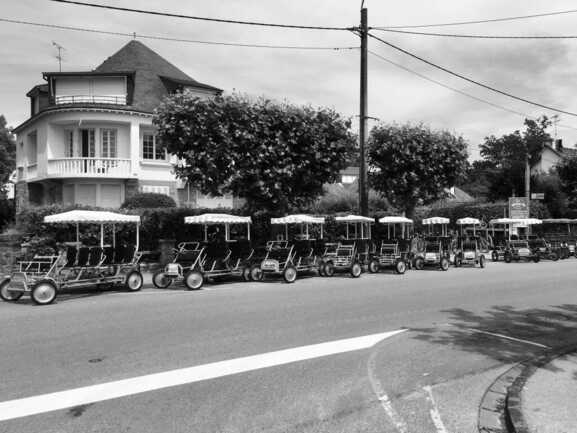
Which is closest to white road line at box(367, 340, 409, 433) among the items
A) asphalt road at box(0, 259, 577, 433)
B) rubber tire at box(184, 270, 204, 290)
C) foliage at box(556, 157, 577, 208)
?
asphalt road at box(0, 259, 577, 433)

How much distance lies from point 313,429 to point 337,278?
12.6m

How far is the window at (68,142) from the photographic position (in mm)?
28727

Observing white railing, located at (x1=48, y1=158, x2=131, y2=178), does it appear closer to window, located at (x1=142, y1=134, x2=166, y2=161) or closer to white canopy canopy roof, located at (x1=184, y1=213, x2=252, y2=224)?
window, located at (x1=142, y1=134, x2=166, y2=161)

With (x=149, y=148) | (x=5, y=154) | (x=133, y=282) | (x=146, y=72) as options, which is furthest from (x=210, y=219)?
(x=5, y=154)

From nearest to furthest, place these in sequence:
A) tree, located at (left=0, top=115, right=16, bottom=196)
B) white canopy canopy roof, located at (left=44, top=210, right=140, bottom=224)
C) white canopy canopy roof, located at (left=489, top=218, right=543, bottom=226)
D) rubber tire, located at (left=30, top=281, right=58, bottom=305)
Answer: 1. rubber tire, located at (left=30, top=281, right=58, bottom=305)
2. white canopy canopy roof, located at (left=44, top=210, right=140, bottom=224)
3. white canopy canopy roof, located at (left=489, top=218, right=543, bottom=226)
4. tree, located at (left=0, top=115, right=16, bottom=196)

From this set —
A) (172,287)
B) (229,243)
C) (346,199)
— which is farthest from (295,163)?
(346,199)

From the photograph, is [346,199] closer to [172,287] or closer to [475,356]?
[172,287]

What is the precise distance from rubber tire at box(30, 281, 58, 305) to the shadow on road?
7.80 meters

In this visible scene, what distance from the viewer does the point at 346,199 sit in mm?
36125

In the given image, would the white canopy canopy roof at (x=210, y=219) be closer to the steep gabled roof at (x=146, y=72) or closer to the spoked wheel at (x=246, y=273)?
the spoked wheel at (x=246, y=273)

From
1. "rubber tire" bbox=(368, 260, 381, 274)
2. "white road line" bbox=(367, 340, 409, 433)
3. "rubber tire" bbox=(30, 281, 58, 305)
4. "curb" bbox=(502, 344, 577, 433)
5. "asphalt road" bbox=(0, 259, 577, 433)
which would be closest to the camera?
"curb" bbox=(502, 344, 577, 433)

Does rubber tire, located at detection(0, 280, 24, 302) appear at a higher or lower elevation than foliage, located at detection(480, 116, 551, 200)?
lower

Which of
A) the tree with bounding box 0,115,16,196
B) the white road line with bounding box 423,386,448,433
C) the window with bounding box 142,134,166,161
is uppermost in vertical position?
the tree with bounding box 0,115,16,196

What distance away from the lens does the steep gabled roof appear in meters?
30.1
